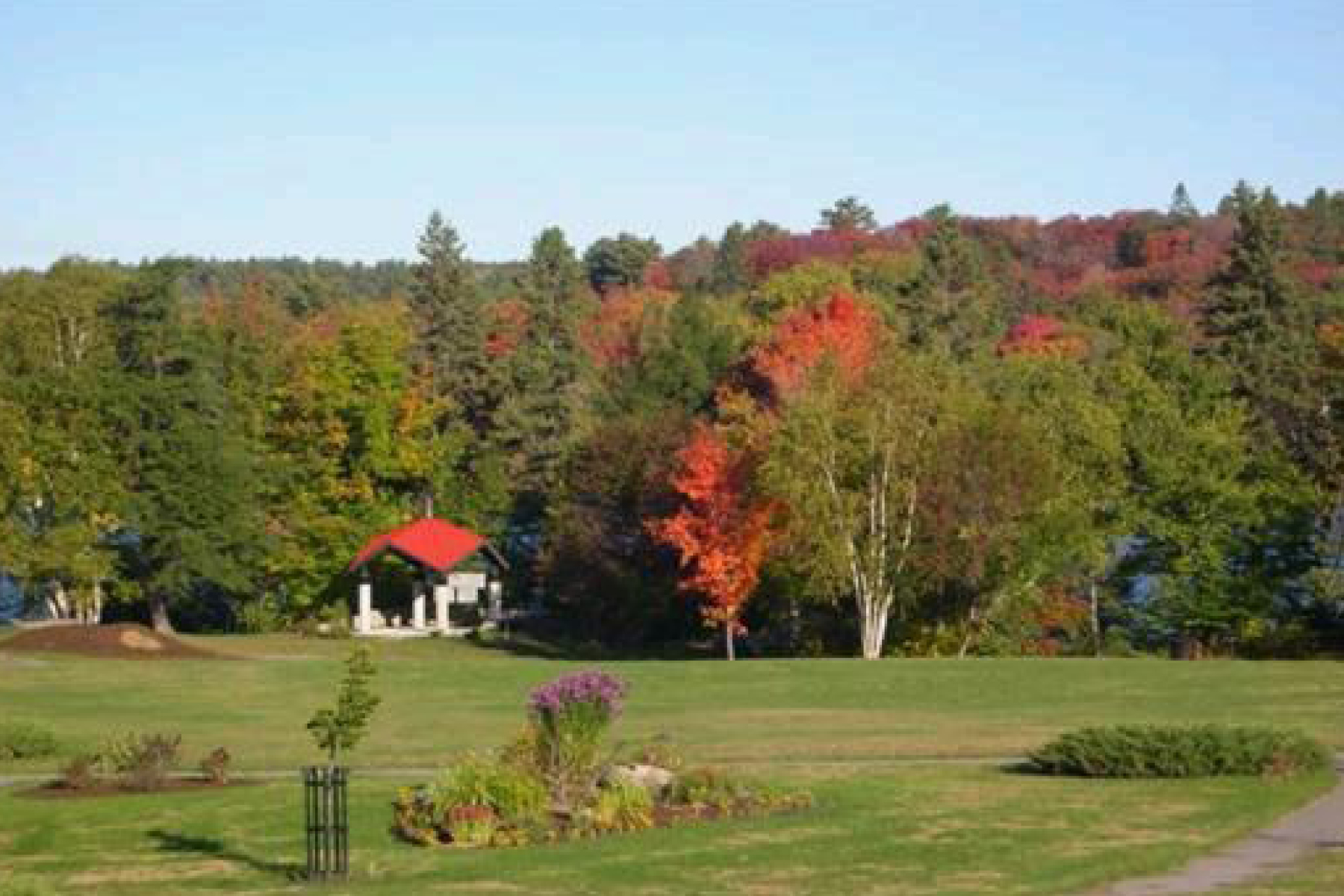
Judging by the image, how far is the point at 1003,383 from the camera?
72438 mm

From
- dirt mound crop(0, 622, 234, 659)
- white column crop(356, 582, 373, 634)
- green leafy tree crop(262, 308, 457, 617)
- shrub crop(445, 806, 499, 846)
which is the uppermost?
green leafy tree crop(262, 308, 457, 617)

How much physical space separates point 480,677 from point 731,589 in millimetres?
12347

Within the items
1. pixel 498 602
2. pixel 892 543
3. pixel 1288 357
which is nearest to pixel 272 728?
pixel 892 543

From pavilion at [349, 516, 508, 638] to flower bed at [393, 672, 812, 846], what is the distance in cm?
5518

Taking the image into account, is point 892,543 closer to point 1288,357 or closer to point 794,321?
point 794,321

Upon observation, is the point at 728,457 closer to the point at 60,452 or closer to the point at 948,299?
the point at 60,452

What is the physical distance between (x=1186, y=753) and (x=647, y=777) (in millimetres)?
6910

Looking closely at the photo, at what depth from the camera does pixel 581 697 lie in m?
24.6

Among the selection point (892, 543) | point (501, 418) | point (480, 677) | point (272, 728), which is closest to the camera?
point (272, 728)

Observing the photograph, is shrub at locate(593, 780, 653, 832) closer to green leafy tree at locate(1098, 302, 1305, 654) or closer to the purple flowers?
the purple flowers

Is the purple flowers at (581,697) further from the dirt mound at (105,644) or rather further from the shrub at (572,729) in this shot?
the dirt mound at (105,644)

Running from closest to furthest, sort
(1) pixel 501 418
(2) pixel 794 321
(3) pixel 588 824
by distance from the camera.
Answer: (3) pixel 588 824 → (2) pixel 794 321 → (1) pixel 501 418

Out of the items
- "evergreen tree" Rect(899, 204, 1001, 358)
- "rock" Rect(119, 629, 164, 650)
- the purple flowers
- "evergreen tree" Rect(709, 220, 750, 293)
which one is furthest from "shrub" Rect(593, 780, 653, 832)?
"evergreen tree" Rect(709, 220, 750, 293)

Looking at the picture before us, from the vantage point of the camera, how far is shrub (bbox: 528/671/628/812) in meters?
24.5
